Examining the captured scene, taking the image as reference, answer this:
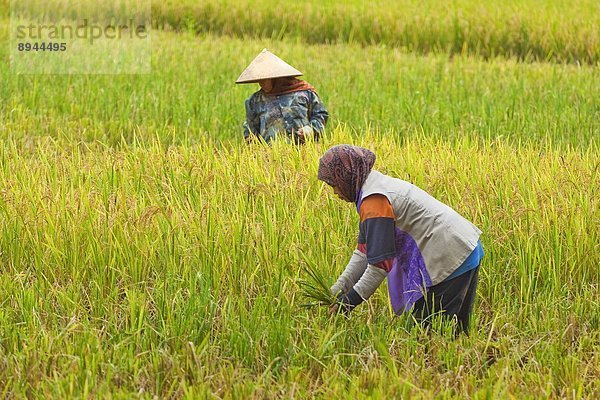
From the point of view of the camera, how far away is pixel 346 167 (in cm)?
315

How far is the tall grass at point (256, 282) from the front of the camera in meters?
3.02

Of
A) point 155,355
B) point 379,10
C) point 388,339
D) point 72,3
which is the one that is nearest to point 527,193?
point 388,339

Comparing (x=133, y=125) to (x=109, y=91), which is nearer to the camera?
(x=133, y=125)

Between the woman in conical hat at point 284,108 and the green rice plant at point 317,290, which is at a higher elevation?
the woman in conical hat at point 284,108

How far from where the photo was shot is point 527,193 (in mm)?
4430

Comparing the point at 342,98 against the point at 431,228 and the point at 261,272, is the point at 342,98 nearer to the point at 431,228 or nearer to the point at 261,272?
the point at 261,272

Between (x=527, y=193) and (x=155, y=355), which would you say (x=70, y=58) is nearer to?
(x=527, y=193)

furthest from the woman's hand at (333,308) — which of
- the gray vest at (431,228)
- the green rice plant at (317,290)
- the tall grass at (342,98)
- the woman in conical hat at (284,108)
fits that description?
the tall grass at (342,98)

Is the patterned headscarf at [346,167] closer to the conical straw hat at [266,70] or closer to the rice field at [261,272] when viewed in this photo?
the rice field at [261,272]

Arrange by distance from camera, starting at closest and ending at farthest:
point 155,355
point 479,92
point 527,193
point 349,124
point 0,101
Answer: point 155,355, point 527,193, point 349,124, point 0,101, point 479,92

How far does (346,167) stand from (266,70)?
2.18 meters

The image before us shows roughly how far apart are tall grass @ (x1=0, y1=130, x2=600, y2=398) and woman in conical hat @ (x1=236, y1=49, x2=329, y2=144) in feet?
1.06

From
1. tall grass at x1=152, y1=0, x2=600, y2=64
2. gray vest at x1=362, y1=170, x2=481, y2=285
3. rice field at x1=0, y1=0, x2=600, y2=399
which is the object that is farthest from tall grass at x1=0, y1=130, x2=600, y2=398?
tall grass at x1=152, y1=0, x2=600, y2=64

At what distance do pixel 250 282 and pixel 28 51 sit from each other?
6.31 metres
